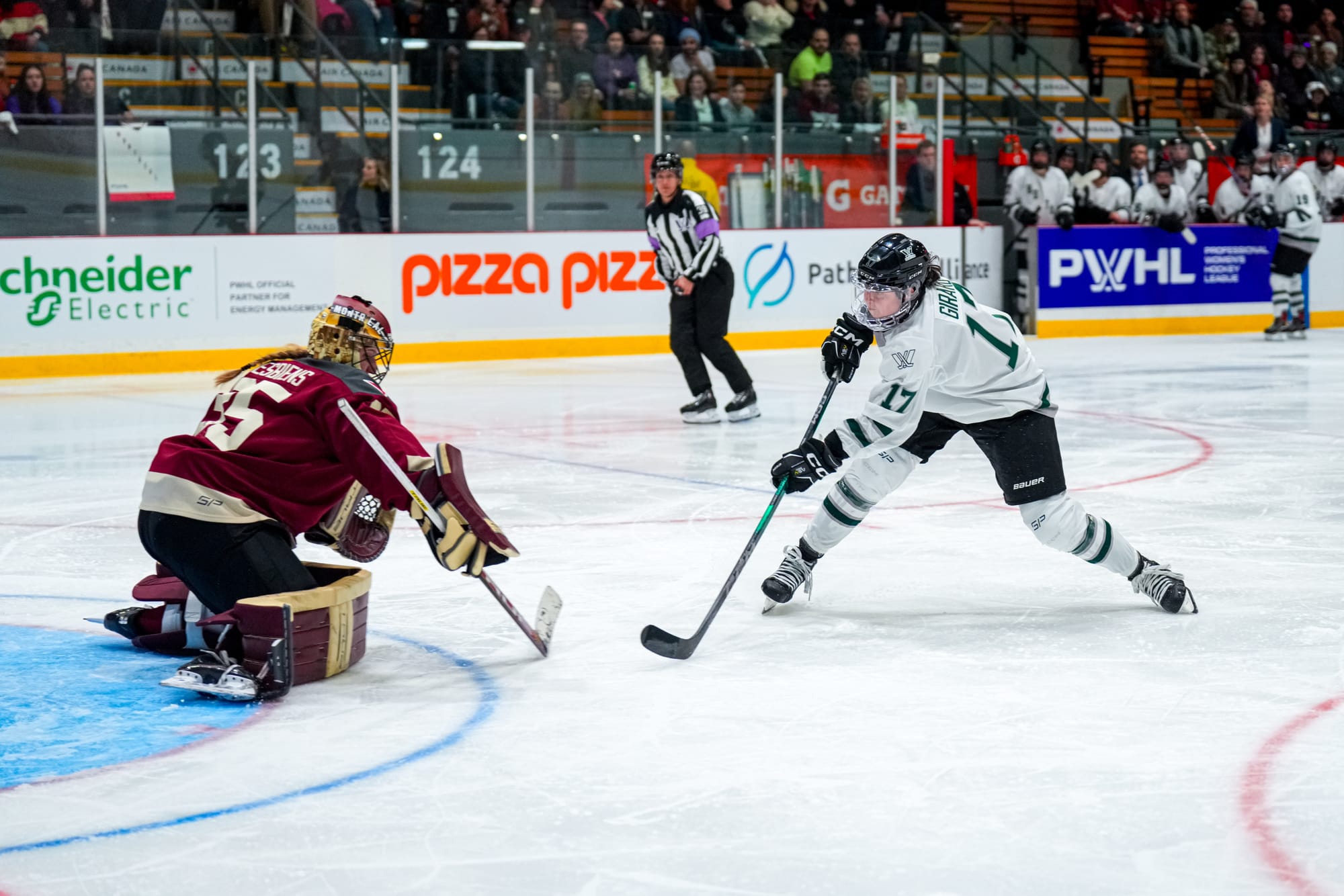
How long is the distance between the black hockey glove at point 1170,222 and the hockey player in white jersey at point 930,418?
10711 mm

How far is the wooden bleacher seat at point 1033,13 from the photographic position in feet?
61.1

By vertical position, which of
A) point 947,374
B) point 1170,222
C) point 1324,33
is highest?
point 1324,33

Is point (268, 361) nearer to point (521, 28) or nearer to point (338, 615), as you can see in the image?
point (338, 615)

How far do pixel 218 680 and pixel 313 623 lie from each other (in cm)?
22

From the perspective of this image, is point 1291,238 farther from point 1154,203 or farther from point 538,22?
point 538,22

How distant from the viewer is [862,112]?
13.3 metres

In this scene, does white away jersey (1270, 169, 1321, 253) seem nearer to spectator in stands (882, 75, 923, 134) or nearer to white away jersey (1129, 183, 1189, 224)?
white away jersey (1129, 183, 1189, 224)

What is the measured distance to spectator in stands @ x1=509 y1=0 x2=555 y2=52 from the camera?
12.3 m

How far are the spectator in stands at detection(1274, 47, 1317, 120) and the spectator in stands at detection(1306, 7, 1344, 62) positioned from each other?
492 millimetres

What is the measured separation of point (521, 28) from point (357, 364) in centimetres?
944

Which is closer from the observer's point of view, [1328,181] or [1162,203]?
[1162,203]

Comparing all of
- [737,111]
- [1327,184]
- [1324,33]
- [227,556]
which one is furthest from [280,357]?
[1324,33]

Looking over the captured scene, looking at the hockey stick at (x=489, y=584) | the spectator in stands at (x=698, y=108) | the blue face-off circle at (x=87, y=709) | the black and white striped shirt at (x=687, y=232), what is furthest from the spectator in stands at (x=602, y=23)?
the blue face-off circle at (x=87, y=709)

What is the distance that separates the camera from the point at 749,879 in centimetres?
242
